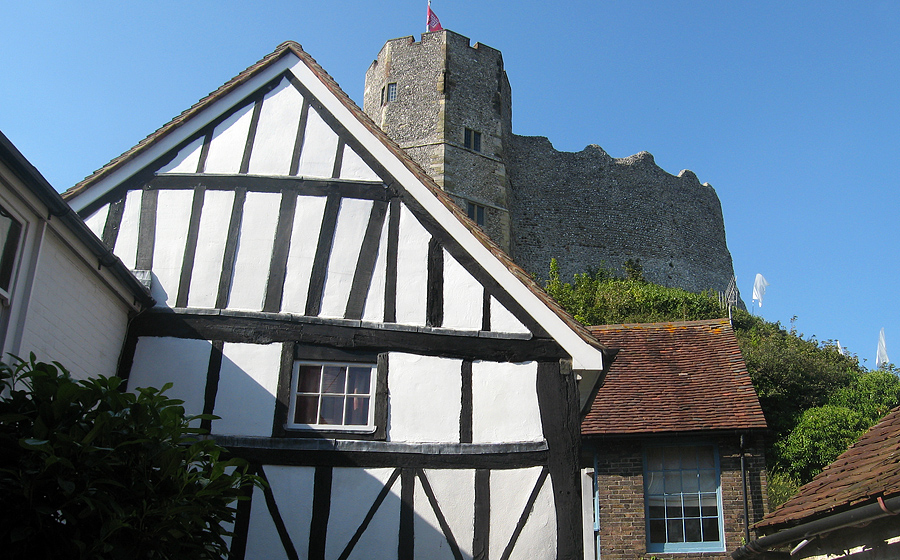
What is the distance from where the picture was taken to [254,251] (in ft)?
24.5

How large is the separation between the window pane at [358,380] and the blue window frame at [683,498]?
5456mm

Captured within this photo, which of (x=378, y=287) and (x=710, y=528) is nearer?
(x=378, y=287)

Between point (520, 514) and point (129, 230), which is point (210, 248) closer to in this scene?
point (129, 230)

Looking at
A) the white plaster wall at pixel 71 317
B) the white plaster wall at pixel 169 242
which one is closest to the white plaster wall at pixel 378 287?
the white plaster wall at pixel 169 242

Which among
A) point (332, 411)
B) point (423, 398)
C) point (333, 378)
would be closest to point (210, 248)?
point (333, 378)

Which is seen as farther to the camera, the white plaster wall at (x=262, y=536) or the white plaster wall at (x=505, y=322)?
the white plaster wall at (x=505, y=322)

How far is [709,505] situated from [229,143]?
769cm

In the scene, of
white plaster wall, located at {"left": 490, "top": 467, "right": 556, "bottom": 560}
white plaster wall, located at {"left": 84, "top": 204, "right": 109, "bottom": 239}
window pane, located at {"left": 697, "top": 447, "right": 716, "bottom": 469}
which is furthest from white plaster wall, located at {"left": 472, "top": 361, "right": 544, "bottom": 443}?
window pane, located at {"left": 697, "top": 447, "right": 716, "bottom": 469}

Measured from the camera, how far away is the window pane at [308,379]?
23.2ft

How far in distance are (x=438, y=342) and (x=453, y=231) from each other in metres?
1.08

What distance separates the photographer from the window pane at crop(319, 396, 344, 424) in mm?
6969

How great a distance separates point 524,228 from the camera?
3556 cm

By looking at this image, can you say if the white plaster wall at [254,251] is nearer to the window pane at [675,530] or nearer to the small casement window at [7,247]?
the small casement window at [7,247]

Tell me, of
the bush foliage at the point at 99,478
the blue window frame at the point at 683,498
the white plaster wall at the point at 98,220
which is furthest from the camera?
the blue window frame at the point at 683,498
